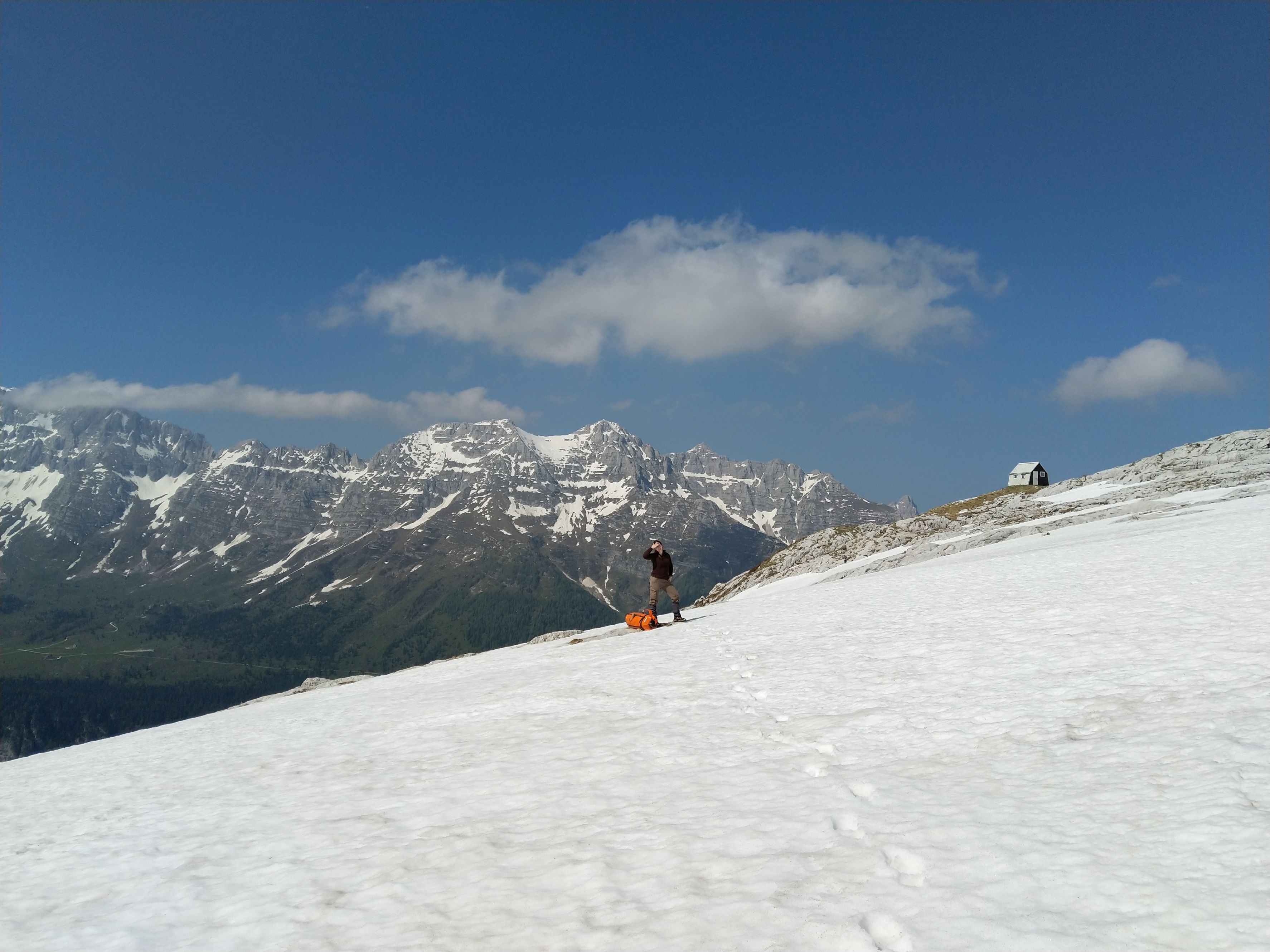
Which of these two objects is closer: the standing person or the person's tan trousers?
the standing person

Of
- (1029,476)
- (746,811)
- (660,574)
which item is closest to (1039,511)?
(660,574)

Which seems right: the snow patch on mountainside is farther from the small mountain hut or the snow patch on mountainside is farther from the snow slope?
the small mountain hut

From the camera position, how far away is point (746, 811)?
991 cm

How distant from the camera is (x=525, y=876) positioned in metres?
8.75

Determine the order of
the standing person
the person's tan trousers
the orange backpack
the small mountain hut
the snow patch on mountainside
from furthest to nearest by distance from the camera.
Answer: the small mountain hut < the snow patch on mountainside < the orange backpack < the person's tan trousers < the standing person

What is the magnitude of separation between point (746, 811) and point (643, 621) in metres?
27.4

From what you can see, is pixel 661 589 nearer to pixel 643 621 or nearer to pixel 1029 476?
pixel 643 621

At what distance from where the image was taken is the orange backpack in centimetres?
3619

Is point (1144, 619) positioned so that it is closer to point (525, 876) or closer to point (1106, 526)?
point (525, 876)

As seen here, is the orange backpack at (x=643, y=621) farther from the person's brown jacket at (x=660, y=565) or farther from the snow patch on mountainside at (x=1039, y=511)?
the snow patch on mountainside at (x=1039, y=511)

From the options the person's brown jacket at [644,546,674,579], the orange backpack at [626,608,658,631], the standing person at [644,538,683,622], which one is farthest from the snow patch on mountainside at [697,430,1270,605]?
the person's brown jacket at [644,546,674,579]

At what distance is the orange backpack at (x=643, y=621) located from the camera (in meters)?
36.2

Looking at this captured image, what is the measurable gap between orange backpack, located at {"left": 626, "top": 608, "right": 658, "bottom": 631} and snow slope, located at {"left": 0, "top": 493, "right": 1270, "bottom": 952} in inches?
593

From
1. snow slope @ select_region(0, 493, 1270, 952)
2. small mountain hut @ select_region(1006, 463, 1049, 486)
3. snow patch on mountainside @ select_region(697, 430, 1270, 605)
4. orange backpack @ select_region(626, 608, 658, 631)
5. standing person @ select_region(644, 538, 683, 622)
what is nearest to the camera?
snow slope @ select_region(0, 493, 1270, 952)
